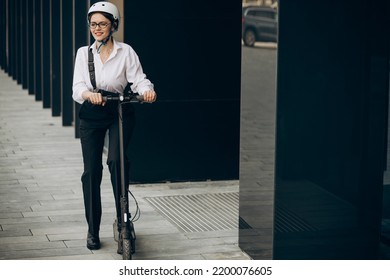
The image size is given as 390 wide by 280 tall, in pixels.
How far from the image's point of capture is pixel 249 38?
6.48 m

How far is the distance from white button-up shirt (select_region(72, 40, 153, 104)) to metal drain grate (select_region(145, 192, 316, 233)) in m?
1.40

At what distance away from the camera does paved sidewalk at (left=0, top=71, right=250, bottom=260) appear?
6.88 metres

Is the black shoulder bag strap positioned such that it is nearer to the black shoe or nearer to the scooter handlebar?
the scooter handlebar

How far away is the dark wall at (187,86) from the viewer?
920 cm

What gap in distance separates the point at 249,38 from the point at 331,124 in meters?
0.96

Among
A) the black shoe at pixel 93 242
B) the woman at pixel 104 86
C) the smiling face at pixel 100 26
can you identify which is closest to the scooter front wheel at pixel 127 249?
the woman at pixel 104 86

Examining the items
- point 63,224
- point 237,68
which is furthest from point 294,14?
point 237,68

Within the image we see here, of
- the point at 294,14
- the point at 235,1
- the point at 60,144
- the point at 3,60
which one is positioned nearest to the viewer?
the point at 294,14

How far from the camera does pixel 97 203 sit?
675 centimetres

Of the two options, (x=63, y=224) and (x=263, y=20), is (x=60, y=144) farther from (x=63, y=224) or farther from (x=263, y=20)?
(x=263, y=20)

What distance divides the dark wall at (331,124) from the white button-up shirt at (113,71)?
1.23 metres

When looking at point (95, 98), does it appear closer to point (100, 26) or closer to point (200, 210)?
point (100, 26)

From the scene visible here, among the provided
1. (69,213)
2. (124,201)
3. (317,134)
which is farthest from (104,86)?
(69,213)
